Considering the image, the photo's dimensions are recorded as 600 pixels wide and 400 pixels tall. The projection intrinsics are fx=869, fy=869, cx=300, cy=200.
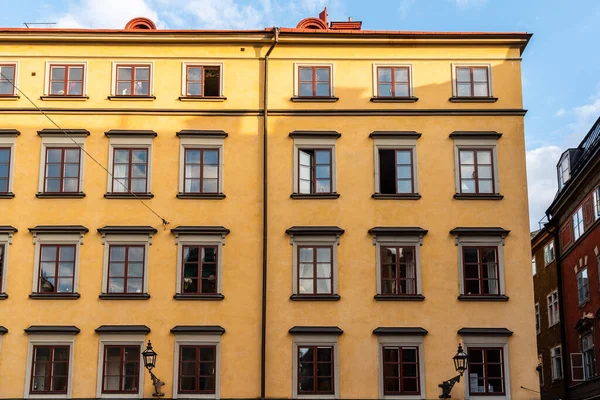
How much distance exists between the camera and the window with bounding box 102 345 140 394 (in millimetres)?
30273

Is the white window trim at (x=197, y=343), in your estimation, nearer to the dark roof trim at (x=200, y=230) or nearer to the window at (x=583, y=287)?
the dark roof trim at (x=200, y=230)

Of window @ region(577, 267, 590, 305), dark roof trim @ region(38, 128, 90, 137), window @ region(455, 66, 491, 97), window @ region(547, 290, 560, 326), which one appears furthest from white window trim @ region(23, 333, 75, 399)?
window @ region(547, 290, 560, 326)

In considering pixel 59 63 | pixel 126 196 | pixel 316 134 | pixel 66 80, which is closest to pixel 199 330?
pixel 126 196

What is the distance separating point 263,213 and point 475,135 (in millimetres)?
8425

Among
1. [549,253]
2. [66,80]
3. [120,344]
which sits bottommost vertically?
[120,344]

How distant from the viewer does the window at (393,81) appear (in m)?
33.2

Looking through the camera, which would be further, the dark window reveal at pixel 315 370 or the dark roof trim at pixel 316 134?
the dark roof trim at pixel 316 134

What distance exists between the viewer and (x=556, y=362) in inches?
1850

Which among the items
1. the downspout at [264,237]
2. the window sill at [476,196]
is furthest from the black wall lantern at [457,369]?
the downspout at [264,237]

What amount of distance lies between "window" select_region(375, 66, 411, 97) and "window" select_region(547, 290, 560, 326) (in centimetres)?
1932

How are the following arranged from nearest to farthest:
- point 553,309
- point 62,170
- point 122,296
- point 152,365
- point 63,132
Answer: point 152,365
point 122,296
point 62,170
point 63,132
point 553,309

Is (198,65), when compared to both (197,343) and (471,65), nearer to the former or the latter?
(471,65)

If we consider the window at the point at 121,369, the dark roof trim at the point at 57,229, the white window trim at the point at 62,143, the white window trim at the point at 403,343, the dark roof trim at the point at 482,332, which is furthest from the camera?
the white window trim at the point at 62,143

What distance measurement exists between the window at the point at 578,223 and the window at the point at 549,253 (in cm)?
479
